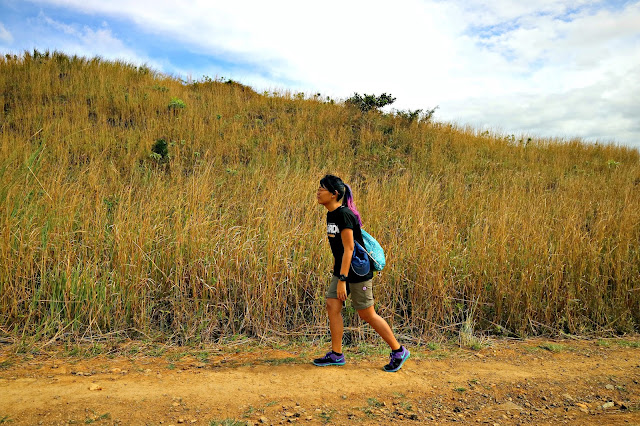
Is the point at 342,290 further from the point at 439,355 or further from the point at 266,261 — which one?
the point at 266,261

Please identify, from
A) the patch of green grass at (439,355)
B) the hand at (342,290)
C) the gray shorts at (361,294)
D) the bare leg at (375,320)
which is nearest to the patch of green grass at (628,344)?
the patch of green grass at (439,355)

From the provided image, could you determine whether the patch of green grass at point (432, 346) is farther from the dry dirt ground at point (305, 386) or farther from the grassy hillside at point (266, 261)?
the grassy hillside at point (266, 261)

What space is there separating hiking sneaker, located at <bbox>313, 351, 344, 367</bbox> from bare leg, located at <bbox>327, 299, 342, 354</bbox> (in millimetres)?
58

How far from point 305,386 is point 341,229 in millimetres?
1279

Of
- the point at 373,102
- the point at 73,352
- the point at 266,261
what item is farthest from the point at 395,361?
the point at 373,102

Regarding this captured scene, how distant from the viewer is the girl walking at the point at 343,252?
3469 mm

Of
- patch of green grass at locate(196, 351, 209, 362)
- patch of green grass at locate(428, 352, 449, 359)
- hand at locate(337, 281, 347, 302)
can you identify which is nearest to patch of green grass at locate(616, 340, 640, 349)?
patch of green grass at locate(428, 352, 449, 359)

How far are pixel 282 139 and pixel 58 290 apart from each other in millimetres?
7786

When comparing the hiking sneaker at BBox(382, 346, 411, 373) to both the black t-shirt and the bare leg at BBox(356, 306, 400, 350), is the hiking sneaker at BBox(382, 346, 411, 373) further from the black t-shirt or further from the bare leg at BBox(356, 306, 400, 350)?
the black t-shirt

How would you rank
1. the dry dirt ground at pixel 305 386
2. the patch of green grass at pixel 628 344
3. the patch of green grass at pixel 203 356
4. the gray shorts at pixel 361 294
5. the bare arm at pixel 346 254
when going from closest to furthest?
1. the dry dirt ground at pixel 305 386
2. the bare arm at pixel 346 254
3. the gray shorts at pixel 361 294
4. the patch of green grass at pixel 203 356
5. the patch of green grass at pixel 628 344

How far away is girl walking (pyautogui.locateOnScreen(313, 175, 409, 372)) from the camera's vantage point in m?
3.47

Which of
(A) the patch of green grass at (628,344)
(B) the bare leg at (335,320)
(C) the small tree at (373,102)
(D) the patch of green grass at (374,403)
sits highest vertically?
(C) the small tree at (373,102)

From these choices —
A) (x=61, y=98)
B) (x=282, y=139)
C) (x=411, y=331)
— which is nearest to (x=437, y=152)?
(x=282, y=139)

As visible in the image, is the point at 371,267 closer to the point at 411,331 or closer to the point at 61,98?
the point at 411,331
